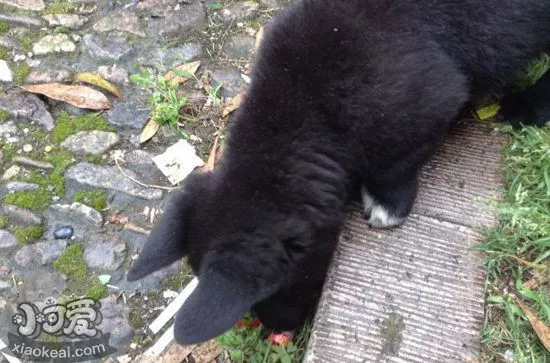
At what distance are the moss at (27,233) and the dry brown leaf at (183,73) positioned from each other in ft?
4.02

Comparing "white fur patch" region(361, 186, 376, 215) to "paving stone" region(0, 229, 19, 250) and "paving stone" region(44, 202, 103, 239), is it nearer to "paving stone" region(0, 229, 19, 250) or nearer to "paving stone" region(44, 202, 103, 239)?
"paving stone" region(44, 202, 103, 239)

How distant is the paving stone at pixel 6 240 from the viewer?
11.3ft

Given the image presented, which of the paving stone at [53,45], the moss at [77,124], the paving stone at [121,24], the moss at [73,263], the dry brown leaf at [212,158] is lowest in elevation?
the moss at [73,263]

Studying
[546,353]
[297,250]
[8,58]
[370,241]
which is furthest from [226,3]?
[546,353]

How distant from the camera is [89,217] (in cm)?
357

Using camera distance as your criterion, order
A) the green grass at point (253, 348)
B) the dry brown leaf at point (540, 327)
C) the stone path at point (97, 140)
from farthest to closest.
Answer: the stone path at point (97, 140) < the green grass at point (253, 348) < the dry brown leaf at point (540, 327)

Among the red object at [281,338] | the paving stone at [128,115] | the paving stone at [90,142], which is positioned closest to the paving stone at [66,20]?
the paving stone at [128,115]

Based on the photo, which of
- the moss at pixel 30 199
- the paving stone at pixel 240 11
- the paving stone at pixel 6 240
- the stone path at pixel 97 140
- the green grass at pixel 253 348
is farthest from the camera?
the paving stone at pixel 240 11

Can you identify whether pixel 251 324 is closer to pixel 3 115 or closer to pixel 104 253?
pixel 104 253

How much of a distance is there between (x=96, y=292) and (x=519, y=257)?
6.63ft

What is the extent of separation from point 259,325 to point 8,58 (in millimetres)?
2445

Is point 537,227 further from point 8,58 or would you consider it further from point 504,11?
point 8,58

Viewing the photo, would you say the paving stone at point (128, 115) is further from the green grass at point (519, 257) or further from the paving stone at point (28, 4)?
the green grass at point (519, 257)

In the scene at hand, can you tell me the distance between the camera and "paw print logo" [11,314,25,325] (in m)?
3.22
